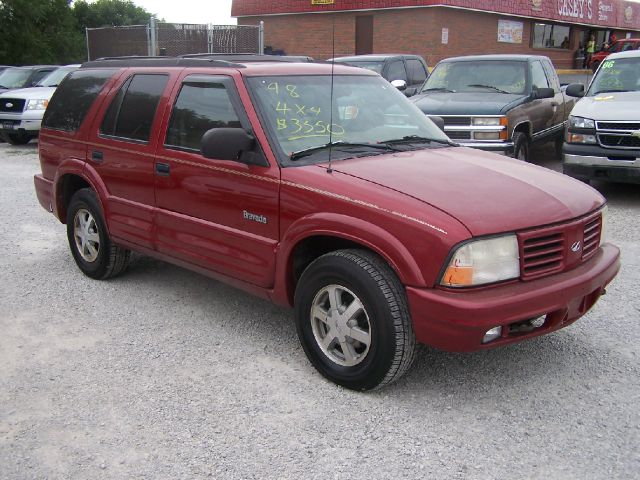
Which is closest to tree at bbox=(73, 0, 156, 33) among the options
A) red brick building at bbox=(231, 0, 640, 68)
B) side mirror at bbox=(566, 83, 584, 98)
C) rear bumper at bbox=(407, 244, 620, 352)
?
red brick building at bbox=(231, 0, 640, 68)

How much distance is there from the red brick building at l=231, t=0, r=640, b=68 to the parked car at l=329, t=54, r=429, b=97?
14071mm

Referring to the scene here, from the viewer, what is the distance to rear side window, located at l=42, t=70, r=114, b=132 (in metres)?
5.54

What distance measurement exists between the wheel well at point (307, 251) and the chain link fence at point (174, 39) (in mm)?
14894

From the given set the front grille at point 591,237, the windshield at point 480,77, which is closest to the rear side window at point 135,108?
the front grille at point 591,237

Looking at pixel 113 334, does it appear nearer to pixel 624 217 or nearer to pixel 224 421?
pixel 224 421

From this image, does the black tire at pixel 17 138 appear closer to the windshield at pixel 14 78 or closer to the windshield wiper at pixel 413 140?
the windshield at pixel 14 78

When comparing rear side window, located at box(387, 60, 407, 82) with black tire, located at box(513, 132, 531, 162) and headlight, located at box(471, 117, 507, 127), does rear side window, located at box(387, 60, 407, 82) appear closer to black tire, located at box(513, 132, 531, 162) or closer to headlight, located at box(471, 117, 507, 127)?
black tire, located at box(513, 132, 531, 162)

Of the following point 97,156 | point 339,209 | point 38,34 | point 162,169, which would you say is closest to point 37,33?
point 38,34

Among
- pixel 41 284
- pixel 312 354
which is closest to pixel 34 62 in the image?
pixel 41 284

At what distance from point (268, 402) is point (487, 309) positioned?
50.0 inches

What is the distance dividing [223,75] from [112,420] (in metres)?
2.24

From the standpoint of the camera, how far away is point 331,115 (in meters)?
4.23

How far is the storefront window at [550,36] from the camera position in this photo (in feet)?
112

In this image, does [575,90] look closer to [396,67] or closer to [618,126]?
[618,126]
